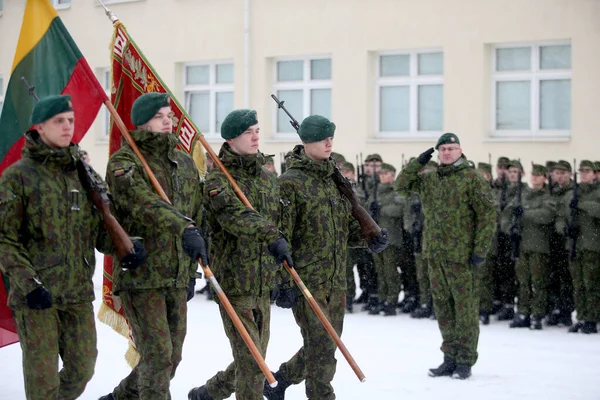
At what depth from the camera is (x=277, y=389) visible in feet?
24.8

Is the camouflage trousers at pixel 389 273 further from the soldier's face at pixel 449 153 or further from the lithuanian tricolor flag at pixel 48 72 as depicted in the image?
the lithuanian tricolor flag at pixel 48 72

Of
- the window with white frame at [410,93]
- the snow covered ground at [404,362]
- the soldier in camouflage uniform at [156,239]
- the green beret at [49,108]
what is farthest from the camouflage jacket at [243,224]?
the window with white frame at [410,93]

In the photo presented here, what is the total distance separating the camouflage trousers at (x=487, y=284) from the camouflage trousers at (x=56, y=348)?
703cm

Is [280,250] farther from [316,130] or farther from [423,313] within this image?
[423,313]

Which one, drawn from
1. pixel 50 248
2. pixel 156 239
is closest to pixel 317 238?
pixel 156 239

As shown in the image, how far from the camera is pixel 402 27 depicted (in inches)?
695

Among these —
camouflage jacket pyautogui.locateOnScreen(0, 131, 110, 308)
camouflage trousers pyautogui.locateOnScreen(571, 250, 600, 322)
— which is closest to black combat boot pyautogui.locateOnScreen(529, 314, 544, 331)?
camouflage trousers pyautogui.locateOnScreen(571, 250, 600, 322)

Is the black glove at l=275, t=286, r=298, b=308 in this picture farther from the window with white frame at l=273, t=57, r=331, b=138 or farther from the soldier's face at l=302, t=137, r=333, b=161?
the window with white frame at l=273, t=57, r=331, b=138

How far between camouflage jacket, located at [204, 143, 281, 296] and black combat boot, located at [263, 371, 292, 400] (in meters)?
1.21

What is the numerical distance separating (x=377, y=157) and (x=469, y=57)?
4.15 m

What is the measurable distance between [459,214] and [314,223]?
2.40 metres

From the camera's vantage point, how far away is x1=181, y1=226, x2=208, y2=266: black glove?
571cm

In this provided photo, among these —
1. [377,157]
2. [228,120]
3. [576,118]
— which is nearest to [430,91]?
[576,118]

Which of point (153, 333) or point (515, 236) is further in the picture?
point (515, 236)
